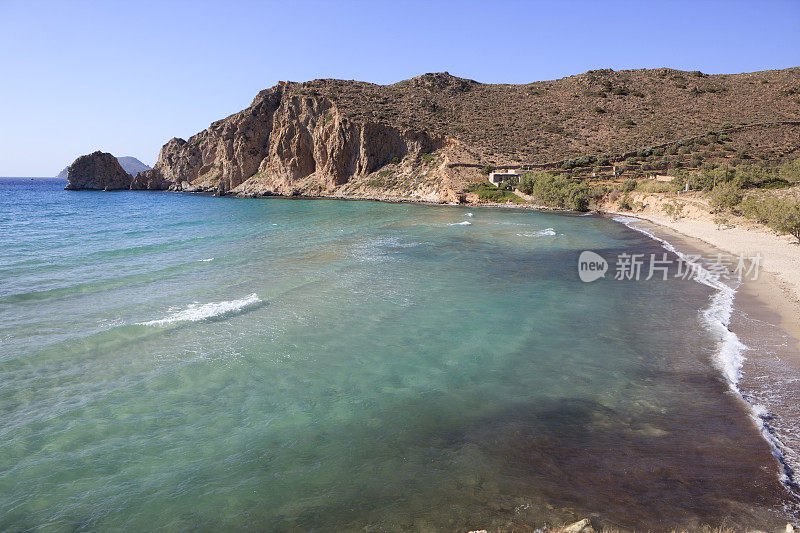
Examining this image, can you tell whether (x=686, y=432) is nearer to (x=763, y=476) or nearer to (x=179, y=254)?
(x=763, y=476)

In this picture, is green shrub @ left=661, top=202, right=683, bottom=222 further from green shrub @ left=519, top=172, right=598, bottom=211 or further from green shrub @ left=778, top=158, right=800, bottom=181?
green shrub @ left=519, top=172, right=598, bottom=211

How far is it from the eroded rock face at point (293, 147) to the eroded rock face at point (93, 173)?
29.7 meters

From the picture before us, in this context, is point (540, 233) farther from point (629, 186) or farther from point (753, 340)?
point (629, 186)

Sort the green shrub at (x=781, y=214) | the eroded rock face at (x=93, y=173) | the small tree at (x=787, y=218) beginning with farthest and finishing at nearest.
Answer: the eroded rock face at (x=93, y=173), the green shrub at (x=781, y=214), the small tree at (x=787, y=218)

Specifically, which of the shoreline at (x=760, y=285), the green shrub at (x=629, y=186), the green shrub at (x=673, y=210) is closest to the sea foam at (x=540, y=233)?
the shoreline at (x=760, y=285)

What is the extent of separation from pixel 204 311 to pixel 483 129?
2759 inches

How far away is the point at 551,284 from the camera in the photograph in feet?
58.0

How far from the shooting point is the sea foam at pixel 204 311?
1285 cm

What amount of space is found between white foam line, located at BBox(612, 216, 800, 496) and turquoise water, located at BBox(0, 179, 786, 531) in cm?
19

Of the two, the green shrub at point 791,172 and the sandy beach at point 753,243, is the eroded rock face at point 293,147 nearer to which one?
the sandy beach at point 753,243

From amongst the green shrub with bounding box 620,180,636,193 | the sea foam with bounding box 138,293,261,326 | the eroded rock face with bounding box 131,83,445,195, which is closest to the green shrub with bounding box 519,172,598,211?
the green shrub with bounding box 620,180,636,193

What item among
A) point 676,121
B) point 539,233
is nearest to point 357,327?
point 539,233

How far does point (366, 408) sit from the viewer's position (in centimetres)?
828

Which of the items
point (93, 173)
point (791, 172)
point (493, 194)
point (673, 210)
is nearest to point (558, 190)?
point (493, 194)
